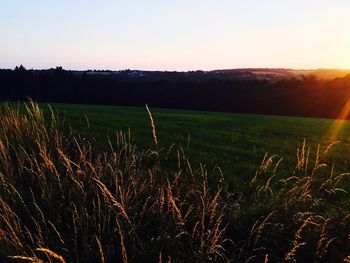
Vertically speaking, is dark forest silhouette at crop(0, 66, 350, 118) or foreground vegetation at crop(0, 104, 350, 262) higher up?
foreground vegetation at crop(0, 104, 350, 262)

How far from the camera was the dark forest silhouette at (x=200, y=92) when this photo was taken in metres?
70.9

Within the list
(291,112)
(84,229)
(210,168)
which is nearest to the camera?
(84,229)

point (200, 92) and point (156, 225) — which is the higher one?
point (156, 225)

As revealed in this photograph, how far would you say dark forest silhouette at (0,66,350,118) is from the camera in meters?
70.9

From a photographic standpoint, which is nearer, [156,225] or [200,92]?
[156,225]

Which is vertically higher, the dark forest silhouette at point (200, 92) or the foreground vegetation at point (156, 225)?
the foreground vegetation at point (156, 225)

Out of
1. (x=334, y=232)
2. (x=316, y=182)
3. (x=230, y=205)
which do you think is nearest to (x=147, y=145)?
(x=316, y=182)

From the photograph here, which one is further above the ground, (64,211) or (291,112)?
(64,211)

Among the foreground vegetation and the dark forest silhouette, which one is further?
the dark forest silhouette

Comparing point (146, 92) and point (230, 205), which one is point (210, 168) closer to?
point (230, 205)

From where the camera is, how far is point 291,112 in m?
70.1

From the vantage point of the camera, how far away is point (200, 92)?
77500 mm

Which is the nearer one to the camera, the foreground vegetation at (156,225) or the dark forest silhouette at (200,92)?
the foreground vegetation at (156,225)

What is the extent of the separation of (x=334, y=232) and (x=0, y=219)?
3.94 m
